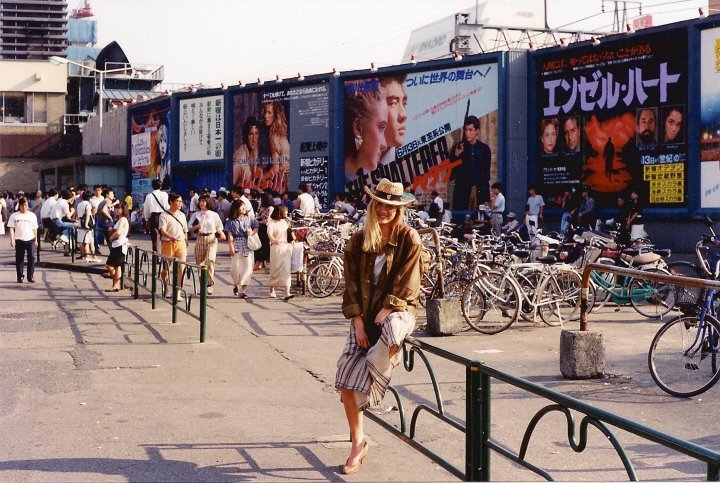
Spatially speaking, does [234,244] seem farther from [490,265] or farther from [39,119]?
[39,119]

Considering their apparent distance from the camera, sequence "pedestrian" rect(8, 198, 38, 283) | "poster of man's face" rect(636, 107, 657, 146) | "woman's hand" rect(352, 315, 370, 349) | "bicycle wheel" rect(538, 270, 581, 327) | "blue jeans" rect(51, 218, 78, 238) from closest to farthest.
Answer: "woman's hand" rect(352, 315, 370, 349) < "bicycle wheel" rect(538, 270, 581, 327) < "pedestrian" rect(8, 198, 38, 283) < "poster of man's face" rect(636, 107, 657, 146) < "blue jeans" rect(51, 218, 78, 238)

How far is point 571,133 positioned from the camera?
23.9 meters

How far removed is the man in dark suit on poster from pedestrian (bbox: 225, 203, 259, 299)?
10.8 metres

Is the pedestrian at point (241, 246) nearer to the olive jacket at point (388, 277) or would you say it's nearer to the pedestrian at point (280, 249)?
the pedestrian at point (280, 249)

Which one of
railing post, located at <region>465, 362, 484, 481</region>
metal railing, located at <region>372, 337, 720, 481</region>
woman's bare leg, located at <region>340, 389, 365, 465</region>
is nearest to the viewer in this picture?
metal railing, located at <region>372, 337, 720, 481</region>

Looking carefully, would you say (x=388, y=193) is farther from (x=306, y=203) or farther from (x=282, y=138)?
(x=282, y=138)

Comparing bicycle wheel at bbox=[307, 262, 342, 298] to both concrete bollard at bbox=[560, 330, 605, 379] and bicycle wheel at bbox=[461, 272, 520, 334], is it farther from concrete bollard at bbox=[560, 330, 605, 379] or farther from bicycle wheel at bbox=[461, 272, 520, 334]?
concrete bollard at bbox=[560, 330, 605, 379]

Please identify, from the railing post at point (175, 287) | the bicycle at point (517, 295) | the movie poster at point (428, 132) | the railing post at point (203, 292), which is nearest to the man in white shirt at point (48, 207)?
the movie poster at point (428, 132)

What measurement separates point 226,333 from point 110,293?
5.64 m

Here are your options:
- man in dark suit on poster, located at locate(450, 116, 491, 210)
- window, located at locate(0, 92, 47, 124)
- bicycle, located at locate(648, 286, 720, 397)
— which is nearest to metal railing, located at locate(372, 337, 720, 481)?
bicycle, located at locate(648, 286, 720, 397)

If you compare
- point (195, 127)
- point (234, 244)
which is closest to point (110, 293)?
point (234, 244)

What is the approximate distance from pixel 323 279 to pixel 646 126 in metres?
9.62

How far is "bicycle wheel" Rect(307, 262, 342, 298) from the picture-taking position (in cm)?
1648

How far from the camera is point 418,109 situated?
2795 cm
